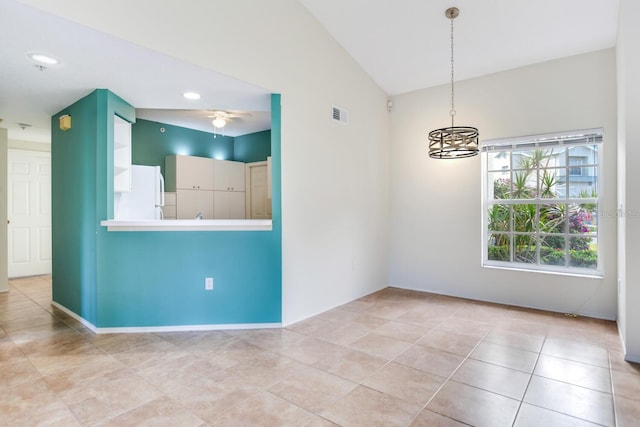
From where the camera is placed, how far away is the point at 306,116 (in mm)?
3773

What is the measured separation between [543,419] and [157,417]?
219 cm

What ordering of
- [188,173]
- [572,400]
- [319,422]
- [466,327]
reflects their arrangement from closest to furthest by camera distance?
1. [319,422]
2. [572,400]
3. [466,327]
4. [188,173]

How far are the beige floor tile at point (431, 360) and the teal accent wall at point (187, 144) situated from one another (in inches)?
168

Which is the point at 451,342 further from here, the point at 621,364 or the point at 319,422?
the point at 319,422

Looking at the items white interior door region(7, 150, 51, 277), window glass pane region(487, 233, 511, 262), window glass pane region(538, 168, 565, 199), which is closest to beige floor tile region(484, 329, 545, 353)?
window glass pane region(487, 233, 511, 262)

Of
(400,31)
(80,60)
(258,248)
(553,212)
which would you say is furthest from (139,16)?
(553,212)

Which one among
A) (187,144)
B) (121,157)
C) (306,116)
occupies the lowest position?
(121,157)

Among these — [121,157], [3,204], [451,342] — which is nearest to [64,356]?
[121,157]

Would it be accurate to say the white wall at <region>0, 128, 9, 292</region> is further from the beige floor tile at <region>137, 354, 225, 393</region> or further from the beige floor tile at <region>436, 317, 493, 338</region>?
the beige floor tile at <region>436, 317, 493, 338</region>

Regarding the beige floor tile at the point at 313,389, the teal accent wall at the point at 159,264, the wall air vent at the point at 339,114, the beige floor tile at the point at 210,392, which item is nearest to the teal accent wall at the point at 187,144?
the teal accent wall at the point at 159,264

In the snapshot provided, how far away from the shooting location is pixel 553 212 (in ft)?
13.2

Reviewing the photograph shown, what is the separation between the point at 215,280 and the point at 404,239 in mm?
2824

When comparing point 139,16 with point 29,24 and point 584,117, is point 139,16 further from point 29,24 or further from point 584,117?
point 584,117

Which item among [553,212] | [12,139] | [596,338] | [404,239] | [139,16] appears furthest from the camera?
[12,139]
